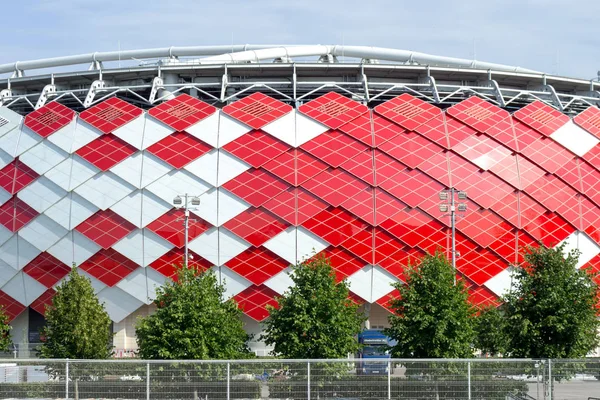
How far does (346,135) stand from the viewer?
131ft

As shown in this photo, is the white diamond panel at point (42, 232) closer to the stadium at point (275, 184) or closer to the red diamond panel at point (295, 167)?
the stadium at point (275, 184)

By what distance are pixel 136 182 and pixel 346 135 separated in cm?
918

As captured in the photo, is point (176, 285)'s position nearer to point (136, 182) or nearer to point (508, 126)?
point (136, 182)

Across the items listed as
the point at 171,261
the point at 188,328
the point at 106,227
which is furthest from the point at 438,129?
the point at 188,328

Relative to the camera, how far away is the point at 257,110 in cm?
4072

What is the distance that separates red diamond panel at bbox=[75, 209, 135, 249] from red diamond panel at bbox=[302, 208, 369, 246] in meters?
7.73

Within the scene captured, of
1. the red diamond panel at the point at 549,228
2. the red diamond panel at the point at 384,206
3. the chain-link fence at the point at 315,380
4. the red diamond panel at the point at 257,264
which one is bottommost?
the chain-link fence at the point at 315,380

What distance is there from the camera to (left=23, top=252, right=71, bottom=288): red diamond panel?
4047cm

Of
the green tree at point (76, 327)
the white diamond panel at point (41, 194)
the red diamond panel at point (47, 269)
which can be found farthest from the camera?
the white diamond panel at point (41, 194)

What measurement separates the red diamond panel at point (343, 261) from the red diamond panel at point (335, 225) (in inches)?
13.0

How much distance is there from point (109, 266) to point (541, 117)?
67.6ft

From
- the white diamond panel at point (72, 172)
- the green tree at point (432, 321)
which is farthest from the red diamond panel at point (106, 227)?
the green tree at point (432, 321)

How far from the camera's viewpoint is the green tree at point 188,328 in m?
25.2

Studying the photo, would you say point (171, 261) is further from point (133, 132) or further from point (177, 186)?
point (133, 132)
